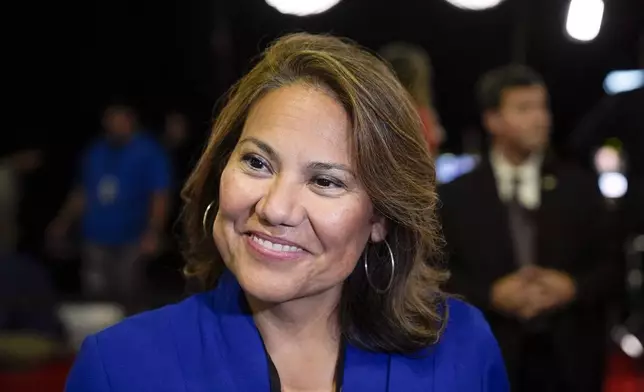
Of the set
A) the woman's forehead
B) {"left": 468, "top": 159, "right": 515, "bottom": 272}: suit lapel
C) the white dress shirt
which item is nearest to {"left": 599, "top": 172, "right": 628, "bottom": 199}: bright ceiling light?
the white dress shirt

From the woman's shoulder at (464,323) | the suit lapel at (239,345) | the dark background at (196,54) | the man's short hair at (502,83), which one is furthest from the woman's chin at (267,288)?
the man's short hair at (502,83)

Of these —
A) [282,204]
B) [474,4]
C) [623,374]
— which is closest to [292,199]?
[282,204]

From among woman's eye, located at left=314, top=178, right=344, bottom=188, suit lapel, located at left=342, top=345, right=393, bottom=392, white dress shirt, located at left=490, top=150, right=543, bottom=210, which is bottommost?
white dress shirt, located at left=490, top=150, right=543, bottom=210

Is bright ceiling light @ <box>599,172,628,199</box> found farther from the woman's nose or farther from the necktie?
the woman's nose

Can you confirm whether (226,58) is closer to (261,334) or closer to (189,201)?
(189,201)

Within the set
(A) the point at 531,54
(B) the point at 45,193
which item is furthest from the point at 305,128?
(B) the point at 45,193

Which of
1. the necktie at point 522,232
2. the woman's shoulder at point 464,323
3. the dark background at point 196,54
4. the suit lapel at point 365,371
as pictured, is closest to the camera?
the suit lapel at point 365,371

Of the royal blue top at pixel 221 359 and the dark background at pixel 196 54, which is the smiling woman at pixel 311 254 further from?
the dark background at pixel 196 54

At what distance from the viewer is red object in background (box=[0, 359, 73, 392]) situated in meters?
3.33

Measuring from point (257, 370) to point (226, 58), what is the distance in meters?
1.55

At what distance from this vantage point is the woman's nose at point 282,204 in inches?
47.9

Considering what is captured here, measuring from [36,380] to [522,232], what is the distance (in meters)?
2.05

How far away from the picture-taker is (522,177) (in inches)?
94.3

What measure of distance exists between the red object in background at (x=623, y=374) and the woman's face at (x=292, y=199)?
5.20 ft
